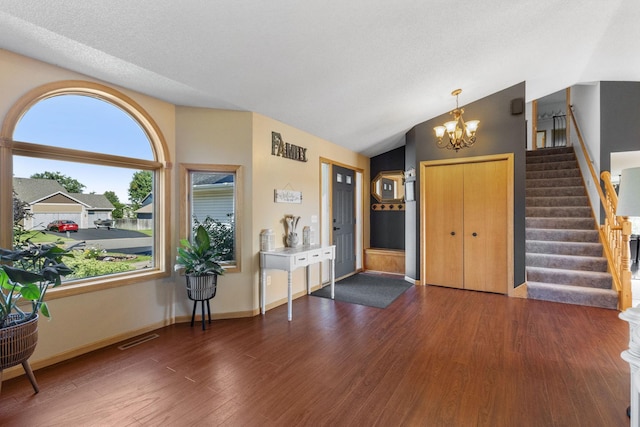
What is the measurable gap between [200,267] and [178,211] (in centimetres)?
→ 77

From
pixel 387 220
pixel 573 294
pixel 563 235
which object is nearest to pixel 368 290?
pixel 387 220

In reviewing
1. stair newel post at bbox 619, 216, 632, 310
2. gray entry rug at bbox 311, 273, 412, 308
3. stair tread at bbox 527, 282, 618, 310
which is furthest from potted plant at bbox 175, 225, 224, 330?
stair newel post at bbox 619, 216, 632, 310

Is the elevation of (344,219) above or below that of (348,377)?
above

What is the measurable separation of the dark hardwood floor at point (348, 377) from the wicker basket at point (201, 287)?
1.18 ft

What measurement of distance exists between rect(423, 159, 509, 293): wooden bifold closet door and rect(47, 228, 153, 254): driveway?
4.13 meters

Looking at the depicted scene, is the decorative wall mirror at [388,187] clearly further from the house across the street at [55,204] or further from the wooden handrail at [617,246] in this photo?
the house across the street at [55,204]

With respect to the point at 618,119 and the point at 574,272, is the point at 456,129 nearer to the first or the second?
the point at 574,272

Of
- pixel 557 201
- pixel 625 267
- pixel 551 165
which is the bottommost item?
pixel 625 267

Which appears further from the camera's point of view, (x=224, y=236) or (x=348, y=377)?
(x=224, y=236)

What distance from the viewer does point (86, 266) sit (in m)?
2.75

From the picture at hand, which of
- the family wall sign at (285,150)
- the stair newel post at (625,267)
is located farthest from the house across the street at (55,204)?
the stair newel post at (625,267)

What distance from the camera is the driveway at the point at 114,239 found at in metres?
2.75

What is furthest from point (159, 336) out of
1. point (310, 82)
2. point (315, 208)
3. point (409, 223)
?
point (409, 223)

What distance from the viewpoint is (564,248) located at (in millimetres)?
4520
